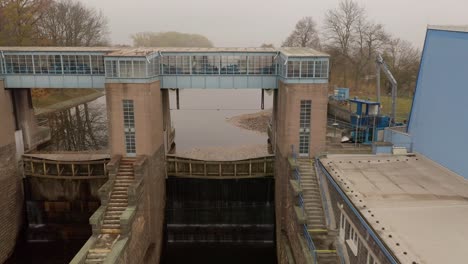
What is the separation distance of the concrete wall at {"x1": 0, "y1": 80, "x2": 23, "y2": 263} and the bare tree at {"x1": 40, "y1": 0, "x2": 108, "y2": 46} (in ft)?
120

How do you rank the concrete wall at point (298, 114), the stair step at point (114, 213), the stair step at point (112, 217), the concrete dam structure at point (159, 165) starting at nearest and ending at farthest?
the stair step at point (112, 217) → the stair step at point (114, 213) → the concrete dam structure at point (159, 165) → the concrete wall at point (298, 114)

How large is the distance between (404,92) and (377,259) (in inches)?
1909

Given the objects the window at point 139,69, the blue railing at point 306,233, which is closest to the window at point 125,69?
the window at point 139,69

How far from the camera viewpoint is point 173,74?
957 inches

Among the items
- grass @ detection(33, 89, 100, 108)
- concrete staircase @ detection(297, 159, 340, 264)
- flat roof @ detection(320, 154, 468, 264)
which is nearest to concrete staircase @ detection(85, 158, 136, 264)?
concrete staircase @ detection(297, 159, 340, 264)

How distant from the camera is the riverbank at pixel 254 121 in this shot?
1933 inches

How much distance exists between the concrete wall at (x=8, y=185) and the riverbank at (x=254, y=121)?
2838 centimetres

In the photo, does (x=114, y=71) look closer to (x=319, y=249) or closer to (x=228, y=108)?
(x=319, y=249)

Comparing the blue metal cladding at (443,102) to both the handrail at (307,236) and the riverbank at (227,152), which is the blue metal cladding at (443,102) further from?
the riverbank at (227,152)

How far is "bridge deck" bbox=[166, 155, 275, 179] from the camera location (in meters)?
26.0

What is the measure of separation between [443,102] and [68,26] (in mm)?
64729

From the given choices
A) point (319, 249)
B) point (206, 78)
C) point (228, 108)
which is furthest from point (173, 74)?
point (228, 108)

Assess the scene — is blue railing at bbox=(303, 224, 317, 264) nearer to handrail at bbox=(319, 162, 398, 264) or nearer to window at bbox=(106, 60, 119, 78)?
handrail at bbox=(319, 162, 398, 264)

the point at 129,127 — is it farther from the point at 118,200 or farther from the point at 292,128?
the point at 292,128
